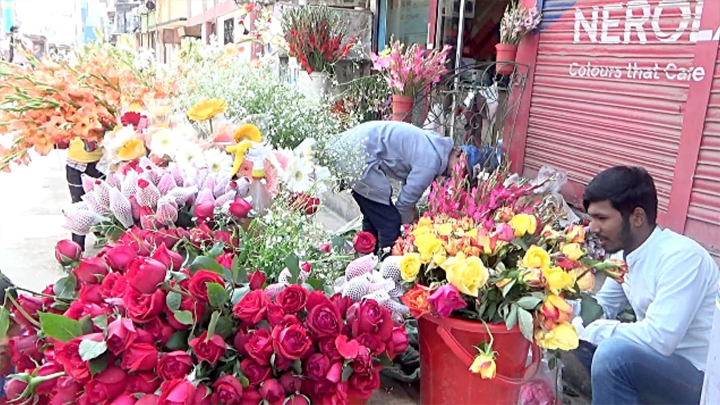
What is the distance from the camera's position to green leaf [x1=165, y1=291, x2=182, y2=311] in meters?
1.04

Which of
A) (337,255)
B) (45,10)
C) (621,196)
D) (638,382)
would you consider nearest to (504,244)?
(337,255)

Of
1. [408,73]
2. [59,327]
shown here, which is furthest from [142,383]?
[408,73]

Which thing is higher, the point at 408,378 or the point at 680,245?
the point at 680,245

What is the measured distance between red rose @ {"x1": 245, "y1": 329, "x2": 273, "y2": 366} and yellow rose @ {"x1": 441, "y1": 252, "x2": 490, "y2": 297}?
1.30 feet

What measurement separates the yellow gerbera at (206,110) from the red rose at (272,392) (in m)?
0.95

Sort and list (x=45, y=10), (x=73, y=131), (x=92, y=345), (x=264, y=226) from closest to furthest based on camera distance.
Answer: (x=92, y=345) → (x=264, y=226) → (x=73, y=131) → (x=45, y=10)

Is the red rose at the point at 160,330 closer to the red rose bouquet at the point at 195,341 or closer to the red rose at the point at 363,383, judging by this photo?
the red rose bouquet at the point at 195,341

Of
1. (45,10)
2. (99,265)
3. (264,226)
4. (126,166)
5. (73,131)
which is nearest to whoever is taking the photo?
(99,265)

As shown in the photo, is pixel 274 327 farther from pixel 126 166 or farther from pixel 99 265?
pixel 126 166

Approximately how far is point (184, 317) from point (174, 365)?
0.08 metres

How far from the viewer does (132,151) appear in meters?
1.77

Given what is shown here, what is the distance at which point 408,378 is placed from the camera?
4.64 ft

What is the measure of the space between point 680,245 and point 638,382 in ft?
1.47

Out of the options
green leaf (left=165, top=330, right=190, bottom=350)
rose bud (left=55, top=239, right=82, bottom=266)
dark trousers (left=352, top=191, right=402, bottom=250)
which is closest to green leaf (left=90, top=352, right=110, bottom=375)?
green leaf (left=165, top=330, right=190, bottom=350)
